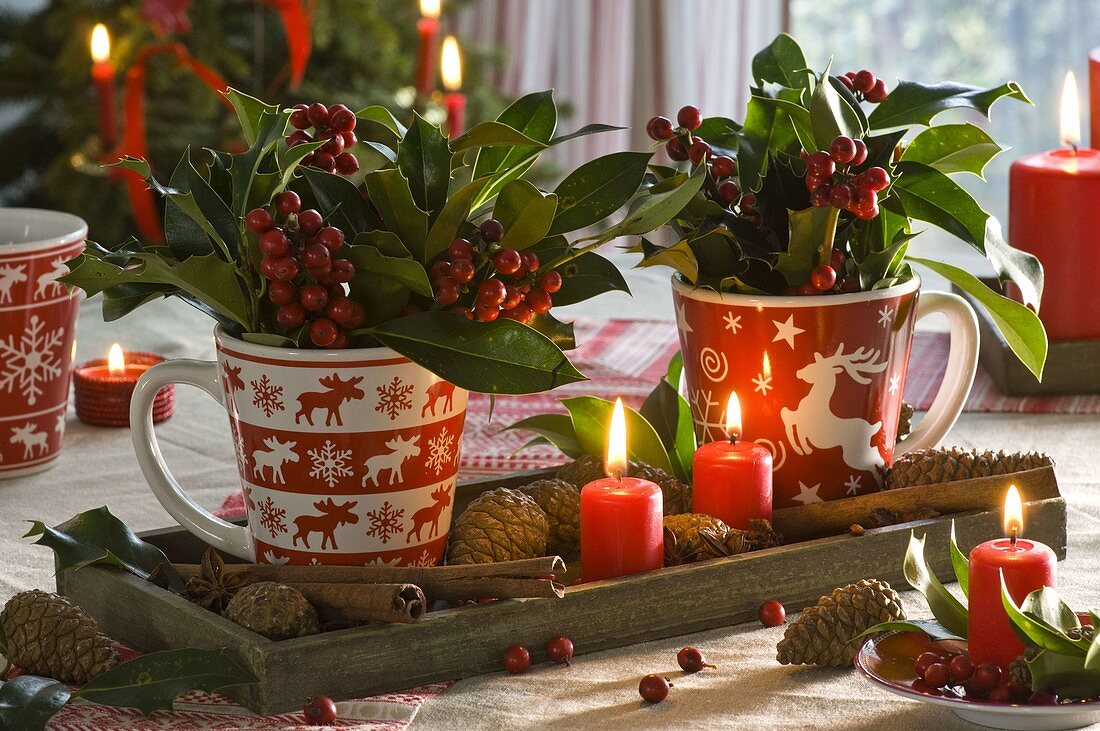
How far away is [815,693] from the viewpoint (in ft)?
1.84

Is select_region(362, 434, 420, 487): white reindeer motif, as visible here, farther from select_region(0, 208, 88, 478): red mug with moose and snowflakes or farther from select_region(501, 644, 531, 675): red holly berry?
select_region(0, 208, 88, 478): red mug with moose and snowflakes

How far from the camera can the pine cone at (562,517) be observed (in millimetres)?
712

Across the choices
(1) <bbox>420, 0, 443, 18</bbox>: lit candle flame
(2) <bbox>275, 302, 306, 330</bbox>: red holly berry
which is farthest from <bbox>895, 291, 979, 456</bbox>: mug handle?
(1) <bbox>420, 0, 443, 18</bbox>: lit candle flame

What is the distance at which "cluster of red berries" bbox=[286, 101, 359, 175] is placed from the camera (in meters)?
0.63

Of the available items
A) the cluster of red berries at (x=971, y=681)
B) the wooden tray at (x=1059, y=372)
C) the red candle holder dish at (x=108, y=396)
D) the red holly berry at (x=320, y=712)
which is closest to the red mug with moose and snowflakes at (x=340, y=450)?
the red holly berry at (x=320, y=712)

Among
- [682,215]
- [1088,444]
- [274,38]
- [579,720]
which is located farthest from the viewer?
[274,38]

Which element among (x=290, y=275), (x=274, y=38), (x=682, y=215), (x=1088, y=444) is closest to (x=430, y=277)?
(x=290, y=275)

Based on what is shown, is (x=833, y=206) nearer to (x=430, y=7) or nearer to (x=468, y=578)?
(x=468, y=578)

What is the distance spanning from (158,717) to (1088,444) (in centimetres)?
67

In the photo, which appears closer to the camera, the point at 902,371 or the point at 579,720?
the point at 579,720

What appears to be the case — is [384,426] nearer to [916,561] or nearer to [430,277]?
[430,277]

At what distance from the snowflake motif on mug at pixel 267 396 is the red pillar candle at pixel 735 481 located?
0.72 feet

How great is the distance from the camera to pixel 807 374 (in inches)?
28.1

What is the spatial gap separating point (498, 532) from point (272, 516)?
0.35 feet
